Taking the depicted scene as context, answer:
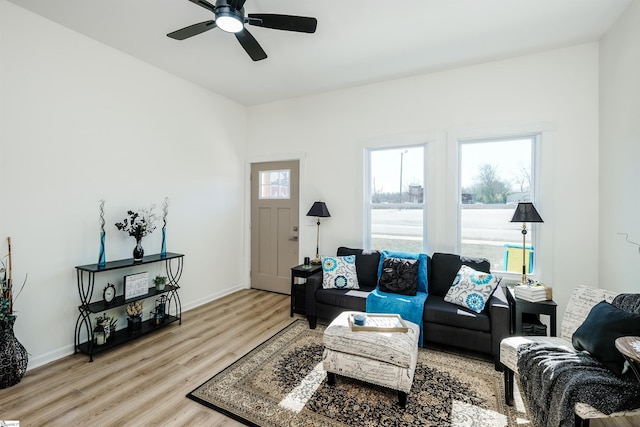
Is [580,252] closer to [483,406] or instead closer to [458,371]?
[458,371]

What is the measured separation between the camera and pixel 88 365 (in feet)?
8.46

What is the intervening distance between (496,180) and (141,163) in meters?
4.11

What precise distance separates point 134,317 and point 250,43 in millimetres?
2951

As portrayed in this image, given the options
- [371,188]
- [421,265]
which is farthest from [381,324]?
[371,188]

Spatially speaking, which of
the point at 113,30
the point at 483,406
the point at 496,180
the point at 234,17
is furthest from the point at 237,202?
the point at 483,406

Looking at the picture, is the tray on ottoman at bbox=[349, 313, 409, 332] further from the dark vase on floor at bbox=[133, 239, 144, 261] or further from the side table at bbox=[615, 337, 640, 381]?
the dark vase on floor at bbox=[133, 239, 144, 261]

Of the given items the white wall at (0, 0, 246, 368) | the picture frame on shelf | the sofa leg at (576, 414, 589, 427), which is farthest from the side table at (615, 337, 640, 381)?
the white wall at (0, 0, 246, 368)

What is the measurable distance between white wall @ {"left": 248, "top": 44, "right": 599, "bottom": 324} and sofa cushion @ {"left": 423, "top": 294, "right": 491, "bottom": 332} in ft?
2.95

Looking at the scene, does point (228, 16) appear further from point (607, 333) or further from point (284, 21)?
point (607, 333)

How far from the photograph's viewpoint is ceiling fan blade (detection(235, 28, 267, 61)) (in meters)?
2.30

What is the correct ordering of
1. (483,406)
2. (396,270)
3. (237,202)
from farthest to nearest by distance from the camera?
1. (237,202)
2. (396,270)
3. (483,406)

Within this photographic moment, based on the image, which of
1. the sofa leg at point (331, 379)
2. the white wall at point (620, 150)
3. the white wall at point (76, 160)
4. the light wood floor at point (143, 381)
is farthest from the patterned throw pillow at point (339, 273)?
the white wall at point (620, 150)

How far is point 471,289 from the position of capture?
9.25 ft

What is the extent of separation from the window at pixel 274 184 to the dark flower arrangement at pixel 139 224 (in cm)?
173
